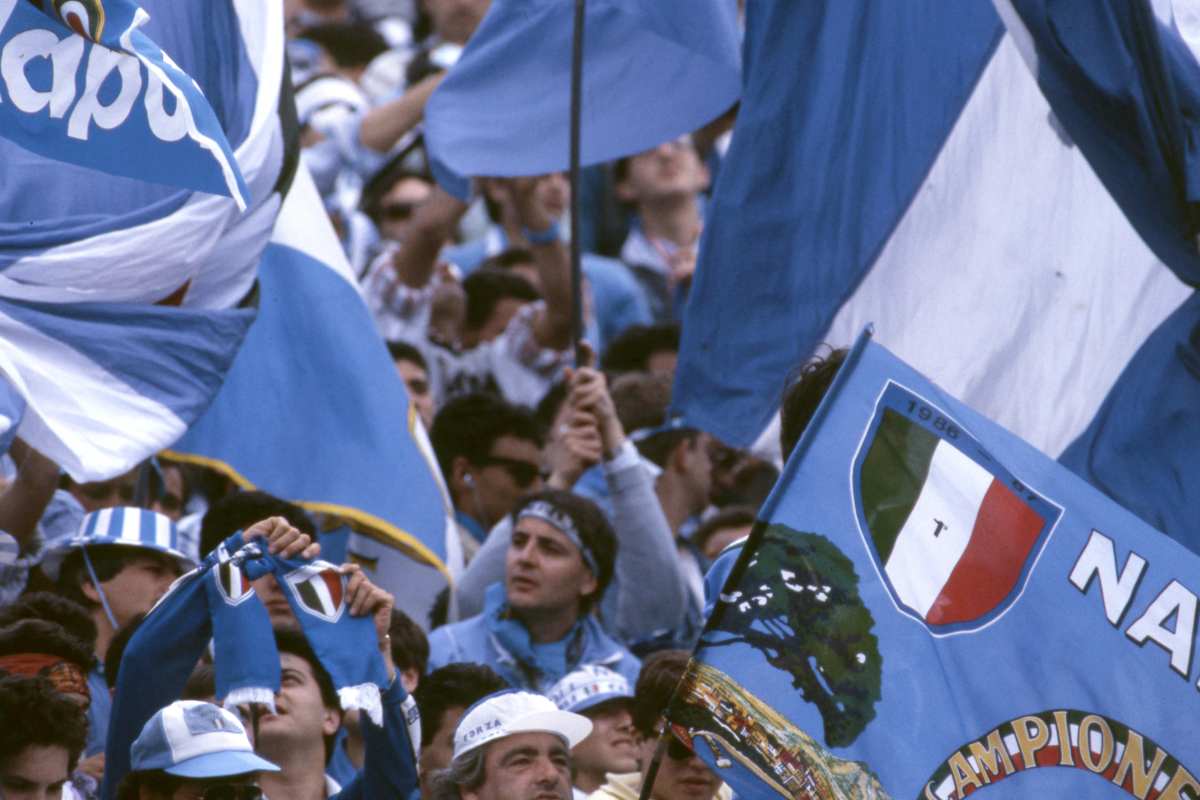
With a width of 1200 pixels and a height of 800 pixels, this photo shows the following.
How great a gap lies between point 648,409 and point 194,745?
385 cm

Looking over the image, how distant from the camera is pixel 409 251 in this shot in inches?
357

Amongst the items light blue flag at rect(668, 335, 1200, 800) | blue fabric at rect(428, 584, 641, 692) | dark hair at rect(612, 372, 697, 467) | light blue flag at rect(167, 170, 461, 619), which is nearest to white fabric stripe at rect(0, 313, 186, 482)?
light blue flag at rect(167, 170, 461, 619)

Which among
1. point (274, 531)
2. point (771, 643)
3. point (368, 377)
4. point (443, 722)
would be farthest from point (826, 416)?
point (368, 377)

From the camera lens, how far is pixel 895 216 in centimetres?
710

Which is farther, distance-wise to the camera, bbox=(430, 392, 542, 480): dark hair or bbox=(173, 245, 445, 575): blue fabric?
bbox=(430, 392, 542, 480): dark hair

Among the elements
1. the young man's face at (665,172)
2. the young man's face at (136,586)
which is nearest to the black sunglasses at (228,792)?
the young man's face at (136,586)

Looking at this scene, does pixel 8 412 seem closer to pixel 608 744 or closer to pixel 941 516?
pixel 608 744

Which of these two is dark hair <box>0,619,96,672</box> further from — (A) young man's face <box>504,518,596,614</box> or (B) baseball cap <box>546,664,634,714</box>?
(A) young man's face <box>504,518,596,614</box>

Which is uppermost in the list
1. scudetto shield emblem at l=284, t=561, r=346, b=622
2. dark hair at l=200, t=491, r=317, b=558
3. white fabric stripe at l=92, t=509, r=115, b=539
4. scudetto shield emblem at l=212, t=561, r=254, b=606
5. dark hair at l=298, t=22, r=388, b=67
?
dark hair at l=298, t=22, r=388, b=67

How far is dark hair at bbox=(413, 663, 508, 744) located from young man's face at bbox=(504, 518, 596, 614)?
0.80 m

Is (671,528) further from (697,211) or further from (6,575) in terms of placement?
(697,211)

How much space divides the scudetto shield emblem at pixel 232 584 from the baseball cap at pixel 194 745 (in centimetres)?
23

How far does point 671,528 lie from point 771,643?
3.83 m

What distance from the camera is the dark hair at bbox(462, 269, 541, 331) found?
30.9 feet
